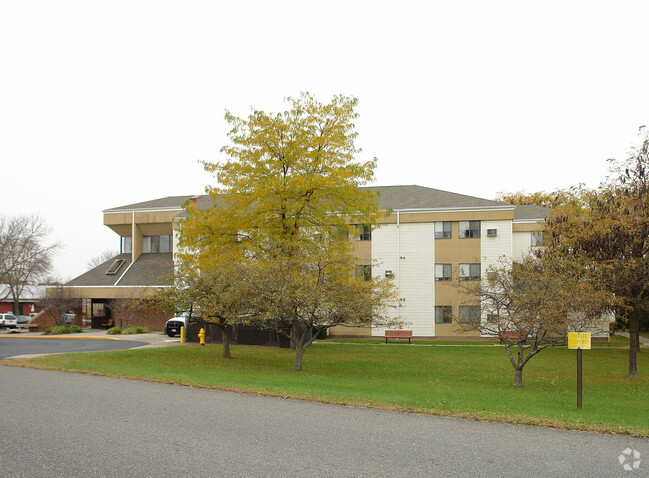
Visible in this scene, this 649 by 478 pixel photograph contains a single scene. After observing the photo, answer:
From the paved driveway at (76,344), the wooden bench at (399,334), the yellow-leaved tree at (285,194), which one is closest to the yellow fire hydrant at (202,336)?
the paved driveway at (76,344)

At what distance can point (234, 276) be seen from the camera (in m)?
18.8

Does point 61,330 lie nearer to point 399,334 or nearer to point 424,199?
point 399,334

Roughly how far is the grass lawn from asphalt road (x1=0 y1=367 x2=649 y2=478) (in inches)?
48.0

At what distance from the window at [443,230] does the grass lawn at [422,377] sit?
819 cm

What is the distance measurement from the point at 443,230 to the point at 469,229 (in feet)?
5.38

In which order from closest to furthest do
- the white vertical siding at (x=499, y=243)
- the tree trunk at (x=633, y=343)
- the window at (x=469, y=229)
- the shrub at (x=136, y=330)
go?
the tree trunk at (x=633, y=343)
the white vertical siding at (x=499, y=243)
the window at (x=469, y=229)
the shrub at (x=136, y=330)

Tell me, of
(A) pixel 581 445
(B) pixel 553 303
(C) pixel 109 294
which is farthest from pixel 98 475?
(C) pixel 109 294

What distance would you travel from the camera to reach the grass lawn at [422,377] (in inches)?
410

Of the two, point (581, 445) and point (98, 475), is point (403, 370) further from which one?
Result: point (98, 475)

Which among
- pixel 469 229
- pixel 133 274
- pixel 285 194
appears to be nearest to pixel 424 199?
pixel 469 229

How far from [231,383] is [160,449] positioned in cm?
647

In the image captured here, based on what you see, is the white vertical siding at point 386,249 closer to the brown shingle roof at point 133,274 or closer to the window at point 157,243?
the brown shingle roof at point 133,274

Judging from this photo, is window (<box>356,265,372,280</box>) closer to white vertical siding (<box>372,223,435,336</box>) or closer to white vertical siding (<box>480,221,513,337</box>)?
white vertical siding (<box>372,223,435,336</box>)

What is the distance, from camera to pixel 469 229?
3572cm
